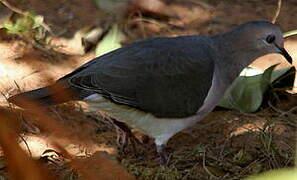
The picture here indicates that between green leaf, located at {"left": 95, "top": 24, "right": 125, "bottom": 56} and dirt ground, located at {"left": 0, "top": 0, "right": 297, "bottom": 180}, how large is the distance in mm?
92

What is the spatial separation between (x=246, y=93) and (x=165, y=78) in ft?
2.47

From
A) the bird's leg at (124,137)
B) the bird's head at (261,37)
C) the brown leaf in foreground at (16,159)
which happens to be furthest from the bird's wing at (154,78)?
the brown leaf in foreground at (16,159)

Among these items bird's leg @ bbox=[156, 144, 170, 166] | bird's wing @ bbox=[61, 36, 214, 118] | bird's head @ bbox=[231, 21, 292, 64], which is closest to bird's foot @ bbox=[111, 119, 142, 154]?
bird's leg @ bbox=[156, 144, 170, 166]

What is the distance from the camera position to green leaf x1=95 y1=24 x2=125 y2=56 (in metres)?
3.63

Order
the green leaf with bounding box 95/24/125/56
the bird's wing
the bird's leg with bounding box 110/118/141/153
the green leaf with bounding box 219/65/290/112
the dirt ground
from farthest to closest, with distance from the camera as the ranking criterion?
the green leaf with bounding box 95/24/125/56 → the green leaf with bounding box 219/65/290/112 → the bird's leg with bounding box 110/118/141/153 → the dirt ground → the bird's wing

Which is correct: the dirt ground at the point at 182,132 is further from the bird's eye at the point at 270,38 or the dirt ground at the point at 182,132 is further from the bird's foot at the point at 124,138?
the bird's eye at the point at 270,38

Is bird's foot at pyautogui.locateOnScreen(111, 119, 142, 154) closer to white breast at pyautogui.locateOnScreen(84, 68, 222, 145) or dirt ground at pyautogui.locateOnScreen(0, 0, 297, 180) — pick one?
dirt ground at pyautogui.locateOnScreen(0, 0, 297, 180)

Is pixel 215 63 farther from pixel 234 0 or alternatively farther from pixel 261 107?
pixel 234 0

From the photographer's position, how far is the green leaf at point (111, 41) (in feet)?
11.9

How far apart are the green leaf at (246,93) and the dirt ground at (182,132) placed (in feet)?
0.18

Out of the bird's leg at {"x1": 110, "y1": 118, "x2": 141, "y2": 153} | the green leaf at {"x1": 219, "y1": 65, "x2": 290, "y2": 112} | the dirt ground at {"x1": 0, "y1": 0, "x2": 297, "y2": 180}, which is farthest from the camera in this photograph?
the green leaf at {"x1": 219, "y1": 65, "x2": 290, "y2": 112}

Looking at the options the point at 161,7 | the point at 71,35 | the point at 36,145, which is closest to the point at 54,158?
the point at 36,145

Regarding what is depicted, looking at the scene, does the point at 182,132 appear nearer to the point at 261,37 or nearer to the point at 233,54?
the point at 233,54

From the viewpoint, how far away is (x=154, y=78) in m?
2.47
